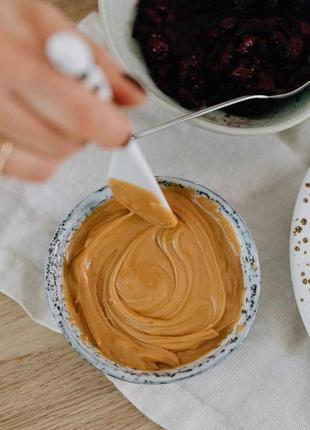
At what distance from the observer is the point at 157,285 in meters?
1.03

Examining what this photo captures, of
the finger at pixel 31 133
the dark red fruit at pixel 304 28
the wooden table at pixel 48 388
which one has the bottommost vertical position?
the wooden table at pixel 48 388

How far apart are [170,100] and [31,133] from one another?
414 millimetres

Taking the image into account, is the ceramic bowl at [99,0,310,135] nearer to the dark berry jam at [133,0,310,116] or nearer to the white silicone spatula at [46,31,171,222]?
the dark berry jam at [133,0,310,116]

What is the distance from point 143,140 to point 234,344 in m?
0.40

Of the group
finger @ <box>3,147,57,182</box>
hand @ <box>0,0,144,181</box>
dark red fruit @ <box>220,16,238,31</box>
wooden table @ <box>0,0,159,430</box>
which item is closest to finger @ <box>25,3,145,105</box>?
hand @ <box>0,0,144,181</box>

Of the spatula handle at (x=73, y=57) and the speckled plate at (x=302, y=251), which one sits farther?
the speckled plate at (x=302, y=251)

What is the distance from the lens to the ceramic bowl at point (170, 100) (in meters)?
1.00

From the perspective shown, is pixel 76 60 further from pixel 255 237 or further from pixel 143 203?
pixel 255 237

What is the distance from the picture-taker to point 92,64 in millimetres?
615

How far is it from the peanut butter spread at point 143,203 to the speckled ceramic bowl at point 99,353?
7 centimetres

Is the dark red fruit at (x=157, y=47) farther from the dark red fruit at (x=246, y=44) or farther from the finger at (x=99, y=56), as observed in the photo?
the finger at (x=99, y=56)

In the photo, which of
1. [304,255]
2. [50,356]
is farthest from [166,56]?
[50,356]

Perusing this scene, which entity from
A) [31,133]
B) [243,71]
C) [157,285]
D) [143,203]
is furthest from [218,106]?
[31,133]

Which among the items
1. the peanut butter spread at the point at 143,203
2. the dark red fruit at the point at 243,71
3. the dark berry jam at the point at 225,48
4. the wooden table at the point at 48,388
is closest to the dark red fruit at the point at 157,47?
the dark berry jam at the point at 225,48
